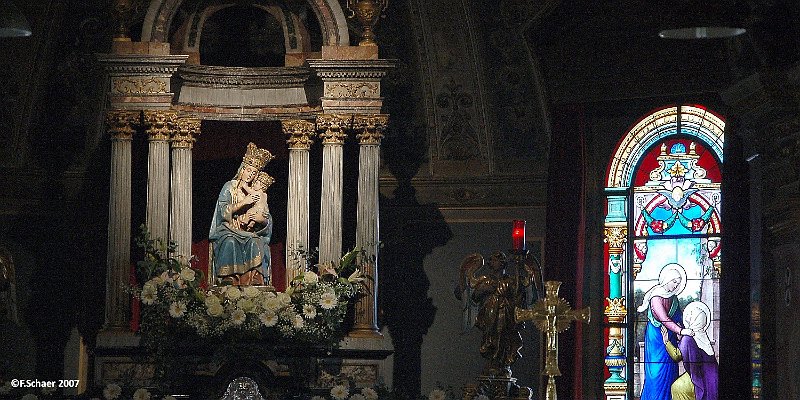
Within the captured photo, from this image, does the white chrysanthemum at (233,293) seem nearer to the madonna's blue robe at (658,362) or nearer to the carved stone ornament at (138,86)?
the carved stone ornament at (138,86)

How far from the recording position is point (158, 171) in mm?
14031

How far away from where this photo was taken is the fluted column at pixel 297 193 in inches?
559

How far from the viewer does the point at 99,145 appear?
51.5 feet

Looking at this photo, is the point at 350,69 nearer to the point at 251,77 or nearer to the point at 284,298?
the point at 251,77

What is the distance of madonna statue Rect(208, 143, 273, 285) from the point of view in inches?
550

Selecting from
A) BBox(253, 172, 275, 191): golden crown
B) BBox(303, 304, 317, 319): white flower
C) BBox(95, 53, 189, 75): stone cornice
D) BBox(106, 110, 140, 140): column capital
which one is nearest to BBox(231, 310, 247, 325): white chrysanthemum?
BBox(303, 304, 317, 319): white flower

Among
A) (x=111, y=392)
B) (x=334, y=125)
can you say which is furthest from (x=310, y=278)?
(x=111, y=392)

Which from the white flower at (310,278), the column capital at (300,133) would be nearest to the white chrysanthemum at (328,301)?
the white flower at (310,278)

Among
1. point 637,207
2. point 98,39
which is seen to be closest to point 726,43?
point 637,207

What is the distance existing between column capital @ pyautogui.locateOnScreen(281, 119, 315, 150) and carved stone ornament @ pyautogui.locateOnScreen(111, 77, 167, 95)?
42.3 inches

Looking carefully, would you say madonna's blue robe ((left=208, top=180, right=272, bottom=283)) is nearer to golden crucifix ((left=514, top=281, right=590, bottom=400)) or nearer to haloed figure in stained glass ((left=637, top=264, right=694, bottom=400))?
golden crucifix ((left=514, top=281, right=590, bottom=400))

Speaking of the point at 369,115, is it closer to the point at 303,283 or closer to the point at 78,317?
the point at 303,283

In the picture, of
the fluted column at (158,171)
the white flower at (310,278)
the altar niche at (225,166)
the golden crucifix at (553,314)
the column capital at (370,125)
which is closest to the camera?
the golden crucifix at (553,314)

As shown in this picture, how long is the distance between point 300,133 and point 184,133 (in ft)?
3.10
